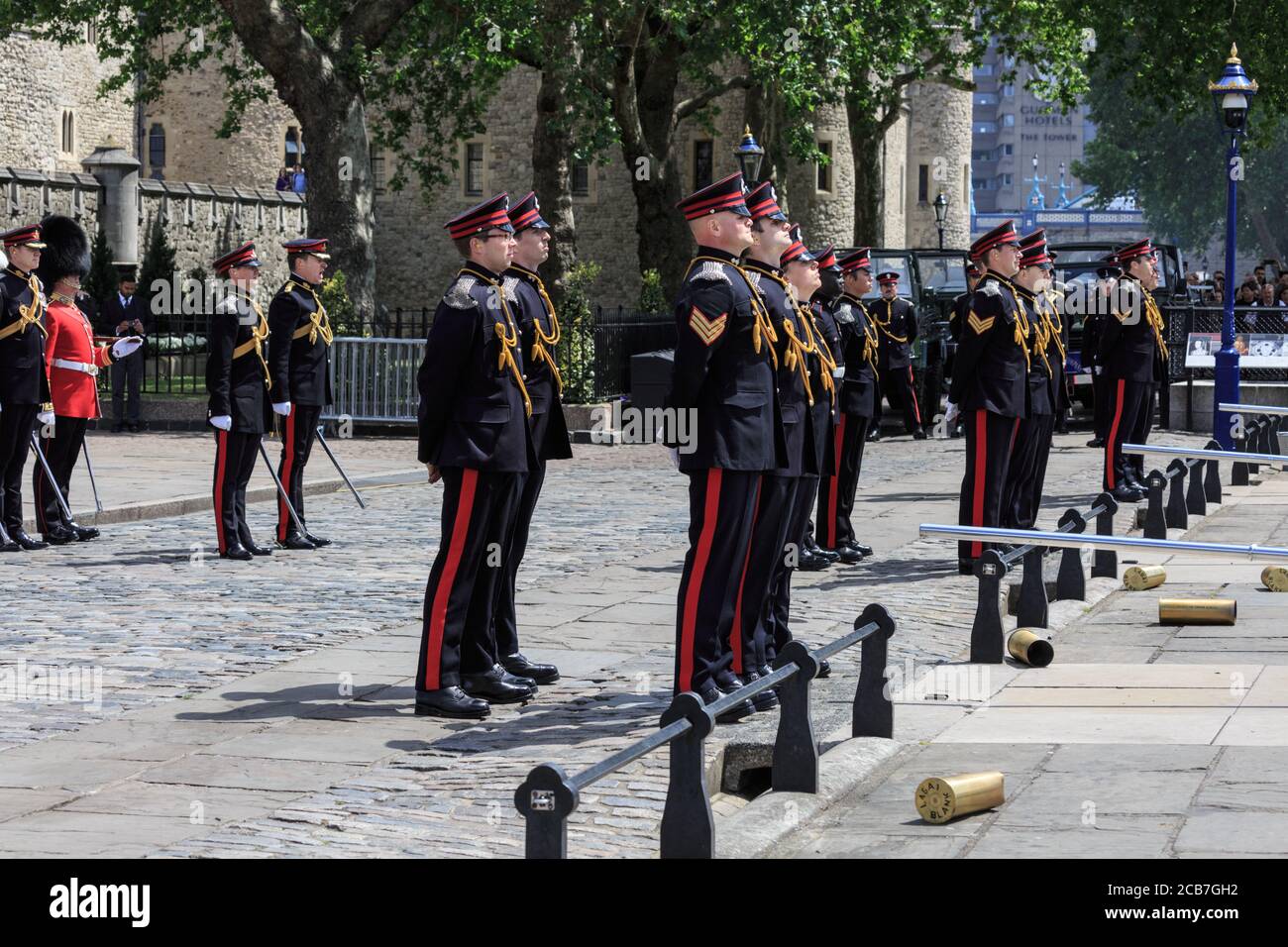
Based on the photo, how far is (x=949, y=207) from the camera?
2655 inches

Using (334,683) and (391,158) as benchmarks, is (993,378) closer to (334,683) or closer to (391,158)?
(334,683)

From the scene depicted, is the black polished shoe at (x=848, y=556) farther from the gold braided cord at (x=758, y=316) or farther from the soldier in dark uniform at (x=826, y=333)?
the gold braided cord at (x=758, y=316)

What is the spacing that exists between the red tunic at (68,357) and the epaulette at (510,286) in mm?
7044

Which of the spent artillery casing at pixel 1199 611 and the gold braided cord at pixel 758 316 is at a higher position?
the gold braided cord at pixel 758 316

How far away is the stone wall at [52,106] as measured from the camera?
180ft

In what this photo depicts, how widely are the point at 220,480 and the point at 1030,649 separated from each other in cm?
625

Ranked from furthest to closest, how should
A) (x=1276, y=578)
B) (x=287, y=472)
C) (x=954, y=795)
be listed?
(x=287, y=472)
(x=1276, y=578)
(x=954, y=795)

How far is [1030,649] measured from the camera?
31.1 feet

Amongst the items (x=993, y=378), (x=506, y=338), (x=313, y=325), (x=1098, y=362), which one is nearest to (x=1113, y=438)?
(x=1098, y=362)

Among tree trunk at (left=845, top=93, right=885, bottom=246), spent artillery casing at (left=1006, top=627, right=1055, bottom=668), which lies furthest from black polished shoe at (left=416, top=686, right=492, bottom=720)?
tree trunk at (left=845, top=93, right=885, bottom=246)

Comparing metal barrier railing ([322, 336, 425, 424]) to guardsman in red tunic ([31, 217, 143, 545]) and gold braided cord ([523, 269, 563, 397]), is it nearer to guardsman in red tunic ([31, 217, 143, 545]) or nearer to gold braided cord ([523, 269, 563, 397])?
guardsman in red tunic ([31, 217, 143, 545])

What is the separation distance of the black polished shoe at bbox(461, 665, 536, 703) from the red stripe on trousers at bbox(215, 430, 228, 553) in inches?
212

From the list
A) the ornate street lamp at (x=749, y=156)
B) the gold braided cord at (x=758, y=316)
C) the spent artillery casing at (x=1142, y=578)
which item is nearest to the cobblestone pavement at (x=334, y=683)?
the spent artillery casing at (x=1142, y=578)
